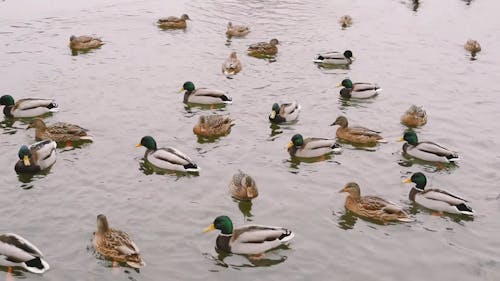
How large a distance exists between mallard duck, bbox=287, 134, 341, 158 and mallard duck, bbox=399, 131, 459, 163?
79.8 inches

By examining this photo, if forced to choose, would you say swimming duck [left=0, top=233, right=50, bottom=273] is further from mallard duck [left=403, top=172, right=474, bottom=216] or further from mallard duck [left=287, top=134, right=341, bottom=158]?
mallard duck [left=403, top=172, right=474, bottom=216]

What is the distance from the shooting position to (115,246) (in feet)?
38.7

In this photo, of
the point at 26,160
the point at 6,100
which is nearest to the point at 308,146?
the point at 26,160

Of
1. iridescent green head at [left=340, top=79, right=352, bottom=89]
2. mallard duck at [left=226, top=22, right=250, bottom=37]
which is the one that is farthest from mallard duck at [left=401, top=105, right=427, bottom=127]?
mallard duck at [left=226, top=22, right=250, bottom=37]

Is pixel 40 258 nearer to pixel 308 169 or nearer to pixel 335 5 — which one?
pixel 308 169

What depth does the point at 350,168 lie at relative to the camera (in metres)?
16.2

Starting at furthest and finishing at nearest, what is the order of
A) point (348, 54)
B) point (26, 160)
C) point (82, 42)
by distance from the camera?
point (82, 42), point (348, 54), point (26, 160)

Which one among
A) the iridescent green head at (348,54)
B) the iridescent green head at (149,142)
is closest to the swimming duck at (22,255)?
the iridescent green head at (149,142)

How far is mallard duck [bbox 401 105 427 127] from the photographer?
18.8 meters

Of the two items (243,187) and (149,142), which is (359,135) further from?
(149,142)

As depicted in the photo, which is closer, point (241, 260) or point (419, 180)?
point (241, 260)

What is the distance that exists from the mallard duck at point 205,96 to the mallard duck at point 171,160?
14.4 ft

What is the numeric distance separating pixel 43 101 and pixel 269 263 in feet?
32.7

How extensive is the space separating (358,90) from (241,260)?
10.3 meters
